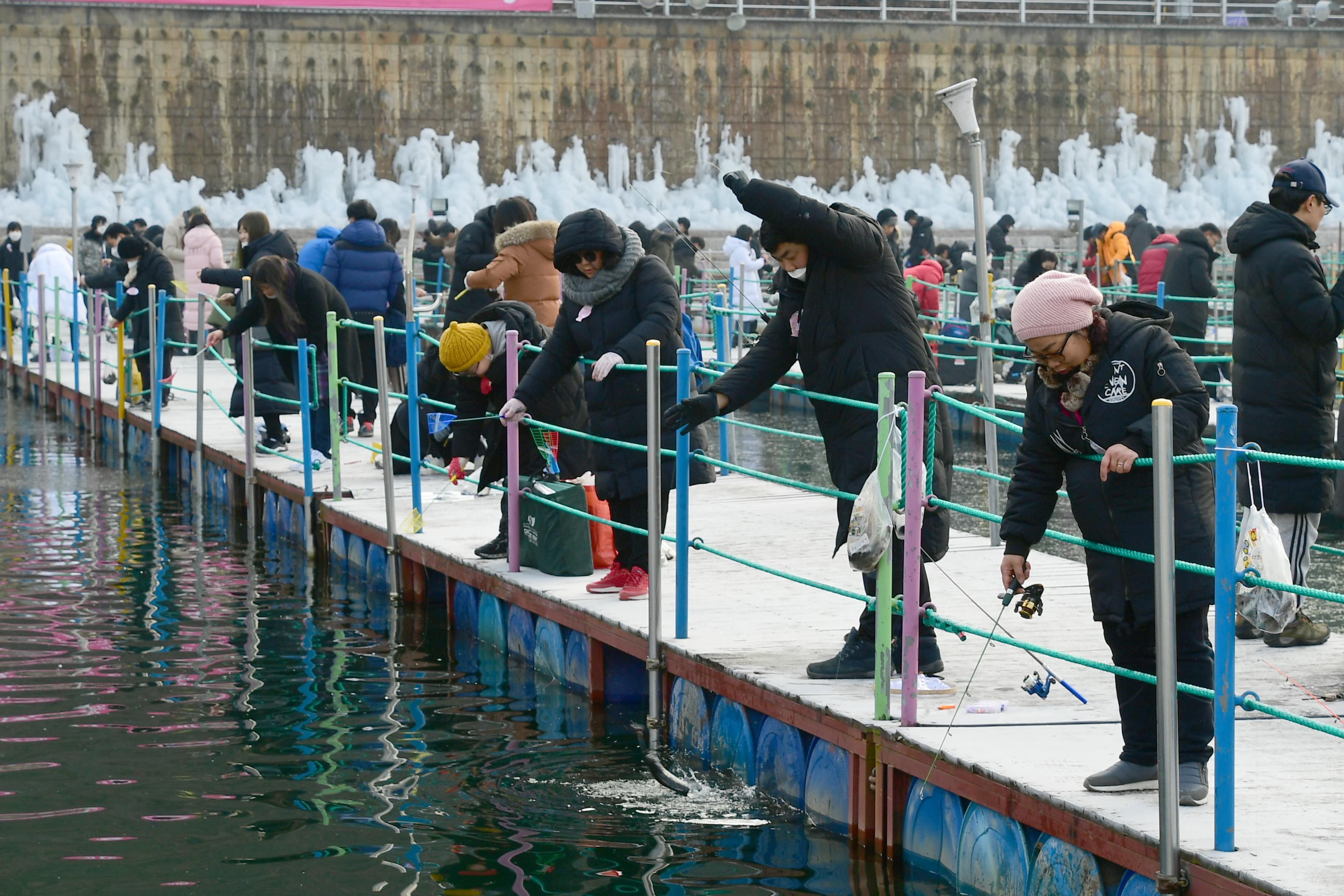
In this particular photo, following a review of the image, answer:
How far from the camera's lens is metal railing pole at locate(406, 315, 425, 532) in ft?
29.3

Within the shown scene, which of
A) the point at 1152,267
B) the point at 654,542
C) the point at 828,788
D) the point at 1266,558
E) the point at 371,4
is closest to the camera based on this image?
the point at 1266,558

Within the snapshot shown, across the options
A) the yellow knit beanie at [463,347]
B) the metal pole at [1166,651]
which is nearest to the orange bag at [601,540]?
the yellow knit beanie at [463,347]

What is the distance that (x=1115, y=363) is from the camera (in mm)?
4242

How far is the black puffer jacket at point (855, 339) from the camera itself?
5.62m

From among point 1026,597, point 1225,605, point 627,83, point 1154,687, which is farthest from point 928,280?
point 627,83

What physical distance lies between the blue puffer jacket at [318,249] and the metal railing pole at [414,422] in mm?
4118

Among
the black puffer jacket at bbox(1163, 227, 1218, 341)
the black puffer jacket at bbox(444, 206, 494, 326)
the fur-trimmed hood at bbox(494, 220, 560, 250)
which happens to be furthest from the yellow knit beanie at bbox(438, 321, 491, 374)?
the black puffer jacket at bbox(1163, 227, 1218, 341)

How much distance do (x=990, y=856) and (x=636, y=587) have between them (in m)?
2.67

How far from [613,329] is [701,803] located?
2123 millimetres

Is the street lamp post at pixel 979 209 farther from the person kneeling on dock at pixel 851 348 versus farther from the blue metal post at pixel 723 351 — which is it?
the person kneeling on dock at pixel 851 348

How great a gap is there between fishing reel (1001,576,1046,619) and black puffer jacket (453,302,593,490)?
11.0 feet

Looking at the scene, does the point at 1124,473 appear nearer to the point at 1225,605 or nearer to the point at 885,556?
the point at 1225,605

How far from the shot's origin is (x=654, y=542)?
6.43 metres

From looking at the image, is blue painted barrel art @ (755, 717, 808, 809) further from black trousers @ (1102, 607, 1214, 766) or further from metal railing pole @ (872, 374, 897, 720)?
black trousers @ (1102, 607, 1214, 766)
